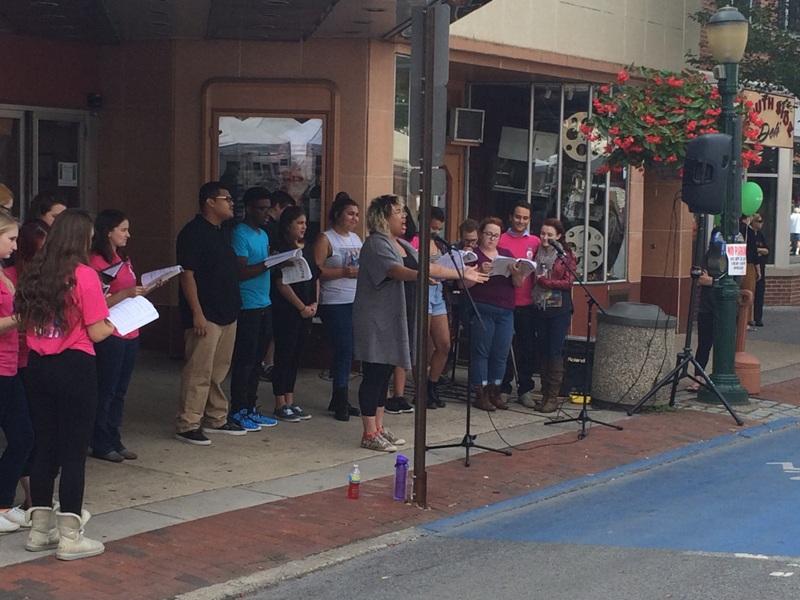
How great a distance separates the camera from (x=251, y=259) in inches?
391

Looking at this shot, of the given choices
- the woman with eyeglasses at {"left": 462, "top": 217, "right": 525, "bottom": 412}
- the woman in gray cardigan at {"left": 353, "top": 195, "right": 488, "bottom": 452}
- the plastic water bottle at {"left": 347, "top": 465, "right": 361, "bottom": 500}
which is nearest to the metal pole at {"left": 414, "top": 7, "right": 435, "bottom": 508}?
the plastic water bottle at {"left": 347, "top": 465, "right": 361, "bottom": 500}

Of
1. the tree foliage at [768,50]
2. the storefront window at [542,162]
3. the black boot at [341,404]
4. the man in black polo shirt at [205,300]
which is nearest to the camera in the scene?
the man in black polo shirt at [205,300]

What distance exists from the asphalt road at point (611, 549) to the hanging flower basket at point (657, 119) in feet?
11.9

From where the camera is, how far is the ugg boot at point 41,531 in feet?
21.7

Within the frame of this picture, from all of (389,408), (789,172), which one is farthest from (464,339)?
(789,172)

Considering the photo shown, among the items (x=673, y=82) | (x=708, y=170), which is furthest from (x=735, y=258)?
(x=673, y=82)

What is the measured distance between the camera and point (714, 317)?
12336 millimetres

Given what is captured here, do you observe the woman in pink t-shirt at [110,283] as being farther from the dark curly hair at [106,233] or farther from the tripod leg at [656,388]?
the tripod leg at [656,388]

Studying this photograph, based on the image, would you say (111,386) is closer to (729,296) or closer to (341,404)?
(341,404)

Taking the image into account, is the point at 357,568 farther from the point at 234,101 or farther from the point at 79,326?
the point at 234,101

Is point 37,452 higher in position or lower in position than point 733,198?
lower

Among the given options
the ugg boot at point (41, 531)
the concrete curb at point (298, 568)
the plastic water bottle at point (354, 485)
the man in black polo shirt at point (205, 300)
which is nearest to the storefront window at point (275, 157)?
the man in black polo shirt at point (205, 300)

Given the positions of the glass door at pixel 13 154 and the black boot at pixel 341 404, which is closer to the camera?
the black boot at pixel 341 404

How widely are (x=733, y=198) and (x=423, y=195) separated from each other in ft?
17.0
